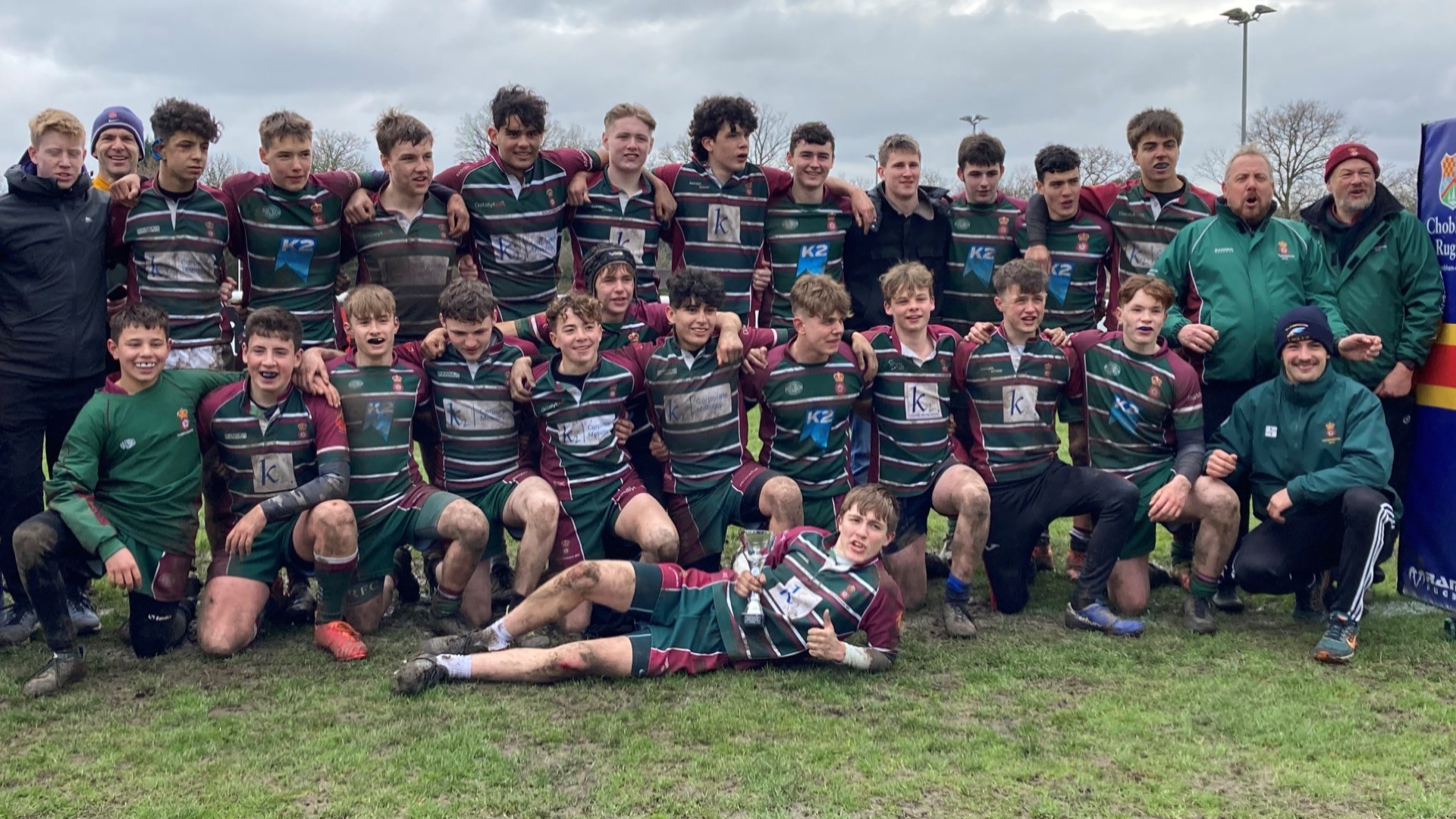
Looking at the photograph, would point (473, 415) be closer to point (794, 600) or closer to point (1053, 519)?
point (794, 600)

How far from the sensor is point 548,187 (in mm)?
6285

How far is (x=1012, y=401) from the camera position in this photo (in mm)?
5859

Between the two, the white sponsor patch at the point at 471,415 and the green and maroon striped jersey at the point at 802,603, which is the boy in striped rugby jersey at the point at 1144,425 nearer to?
the green and maroon striped jersey at the point at 802,603

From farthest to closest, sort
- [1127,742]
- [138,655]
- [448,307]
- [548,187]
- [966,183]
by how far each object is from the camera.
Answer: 1. [966,183]
2. [548,187]
3. [448,307]
4. [138,655]
5. [1127,742]

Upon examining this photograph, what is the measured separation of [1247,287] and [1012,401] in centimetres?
133

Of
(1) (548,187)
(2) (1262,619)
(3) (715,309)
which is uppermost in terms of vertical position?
(1) (548,187)

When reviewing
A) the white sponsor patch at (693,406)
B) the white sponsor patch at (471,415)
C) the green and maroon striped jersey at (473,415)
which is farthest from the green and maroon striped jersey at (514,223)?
the white sponsor patch at (693,406)

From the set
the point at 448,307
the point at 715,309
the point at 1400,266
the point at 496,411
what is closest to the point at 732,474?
the point at 715,309

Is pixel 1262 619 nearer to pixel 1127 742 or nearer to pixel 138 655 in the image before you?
pixel 1127 742

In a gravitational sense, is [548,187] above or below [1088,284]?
above

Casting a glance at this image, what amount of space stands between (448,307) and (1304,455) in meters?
4.04

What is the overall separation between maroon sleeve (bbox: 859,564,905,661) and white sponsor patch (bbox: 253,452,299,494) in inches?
104

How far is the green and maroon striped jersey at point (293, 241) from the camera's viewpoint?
Result: 5801mm

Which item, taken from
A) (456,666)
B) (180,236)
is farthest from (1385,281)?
(180,236)
